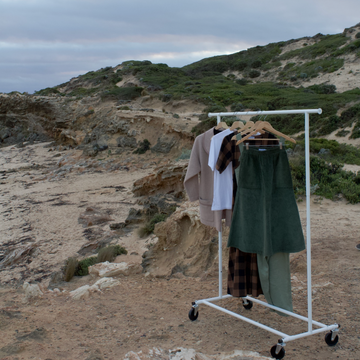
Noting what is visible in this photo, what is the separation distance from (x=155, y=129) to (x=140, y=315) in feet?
53.7

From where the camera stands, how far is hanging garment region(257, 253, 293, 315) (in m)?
3.33

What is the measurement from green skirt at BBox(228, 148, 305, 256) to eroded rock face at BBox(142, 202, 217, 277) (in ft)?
6.99

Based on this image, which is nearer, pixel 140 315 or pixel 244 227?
pixel 244 227

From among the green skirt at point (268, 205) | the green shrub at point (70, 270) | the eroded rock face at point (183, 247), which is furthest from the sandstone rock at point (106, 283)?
the green skirt at point (268, 205)

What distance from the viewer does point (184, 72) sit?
1754 inches

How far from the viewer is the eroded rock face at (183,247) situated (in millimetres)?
5457

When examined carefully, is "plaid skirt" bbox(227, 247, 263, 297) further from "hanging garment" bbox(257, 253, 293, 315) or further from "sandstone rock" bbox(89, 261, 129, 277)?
"sandstone rock" bbox(89, 261, 129, 277)

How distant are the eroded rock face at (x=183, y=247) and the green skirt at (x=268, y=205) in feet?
6.99

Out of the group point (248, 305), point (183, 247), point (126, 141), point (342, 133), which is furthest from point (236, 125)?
point (126, 141)

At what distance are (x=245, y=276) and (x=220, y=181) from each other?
0.95 meters

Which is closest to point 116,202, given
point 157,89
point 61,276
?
point 61,276

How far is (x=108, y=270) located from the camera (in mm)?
5727

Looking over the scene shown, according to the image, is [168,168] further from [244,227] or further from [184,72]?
[184,72]

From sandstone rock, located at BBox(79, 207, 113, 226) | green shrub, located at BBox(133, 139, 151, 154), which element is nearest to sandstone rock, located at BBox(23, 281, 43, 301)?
sandstone rock, located at BBox(79, 207, 113, 226)
